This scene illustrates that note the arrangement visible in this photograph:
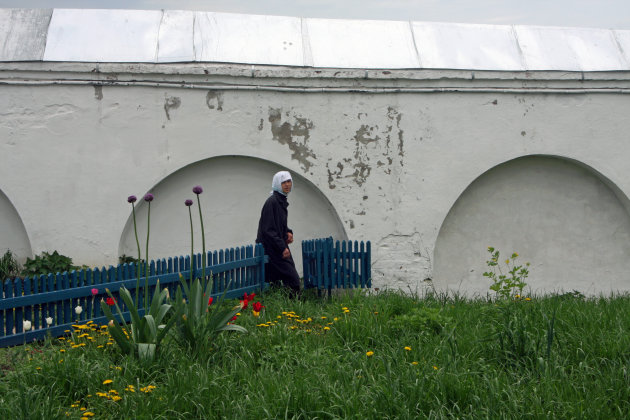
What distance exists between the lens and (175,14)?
895 centimetres

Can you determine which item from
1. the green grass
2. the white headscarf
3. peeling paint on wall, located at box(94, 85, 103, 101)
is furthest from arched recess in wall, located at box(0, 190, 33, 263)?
the white headscarf

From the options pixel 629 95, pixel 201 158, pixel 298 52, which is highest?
pixel 298 52

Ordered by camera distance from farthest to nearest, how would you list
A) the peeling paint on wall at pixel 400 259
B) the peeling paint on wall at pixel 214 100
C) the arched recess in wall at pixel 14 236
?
the peeling paint on wall at pixel 400 259, the peeling paint on wall at pixel 214 100, the arched recess in wall at pixel 14 236

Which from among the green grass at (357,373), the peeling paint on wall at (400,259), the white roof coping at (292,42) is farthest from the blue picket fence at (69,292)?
the white roof coping at (292,42)

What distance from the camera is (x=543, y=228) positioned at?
362 inches

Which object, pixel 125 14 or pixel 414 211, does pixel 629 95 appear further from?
pixel 125 14

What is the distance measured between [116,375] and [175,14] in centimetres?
588

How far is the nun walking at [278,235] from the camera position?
7.38 meters

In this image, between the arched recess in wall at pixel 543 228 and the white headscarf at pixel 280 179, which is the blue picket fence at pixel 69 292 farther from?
the arched recess in wall at pixel 543 228

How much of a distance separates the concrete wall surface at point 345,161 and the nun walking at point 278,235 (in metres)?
0.93

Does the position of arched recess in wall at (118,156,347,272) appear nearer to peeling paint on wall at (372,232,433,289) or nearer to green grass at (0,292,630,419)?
peeling paint on wall at (372,232,433,289)

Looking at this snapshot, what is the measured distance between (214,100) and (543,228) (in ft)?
16.4

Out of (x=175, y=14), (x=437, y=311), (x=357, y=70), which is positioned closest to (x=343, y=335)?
(x=437, y=311)

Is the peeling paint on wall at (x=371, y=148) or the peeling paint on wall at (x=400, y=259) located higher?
the peeling paint on wall at (x=371, y=148)
